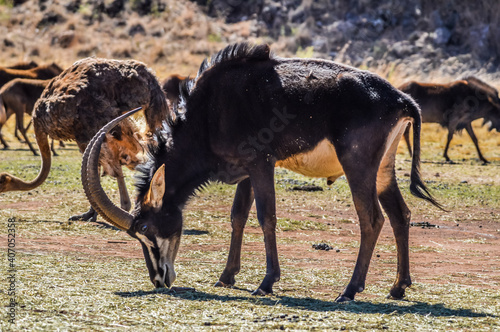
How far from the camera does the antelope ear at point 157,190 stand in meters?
7.55

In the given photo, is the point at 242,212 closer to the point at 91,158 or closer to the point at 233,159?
the point at 233,159

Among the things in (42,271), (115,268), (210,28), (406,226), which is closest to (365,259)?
(406,226)

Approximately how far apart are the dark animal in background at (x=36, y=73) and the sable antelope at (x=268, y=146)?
2086 cm

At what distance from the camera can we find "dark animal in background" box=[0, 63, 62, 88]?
27859mm

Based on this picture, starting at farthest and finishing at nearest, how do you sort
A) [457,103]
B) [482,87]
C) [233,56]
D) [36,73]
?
[36,73], [482,87], [457,103], [233,56]

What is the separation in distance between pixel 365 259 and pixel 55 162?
1448 cm

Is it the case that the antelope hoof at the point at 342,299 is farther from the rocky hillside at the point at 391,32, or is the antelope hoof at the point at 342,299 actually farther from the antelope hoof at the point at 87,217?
the rocky hillside at the point at 391,32

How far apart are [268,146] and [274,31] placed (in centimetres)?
4023

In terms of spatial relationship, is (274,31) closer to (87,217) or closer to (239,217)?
(87,217)

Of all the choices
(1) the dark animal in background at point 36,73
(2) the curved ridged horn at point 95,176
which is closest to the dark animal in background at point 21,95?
(1) the dark animal in background at point 36,73

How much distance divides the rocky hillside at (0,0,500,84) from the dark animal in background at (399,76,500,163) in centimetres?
1207

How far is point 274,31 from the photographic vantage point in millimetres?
47281

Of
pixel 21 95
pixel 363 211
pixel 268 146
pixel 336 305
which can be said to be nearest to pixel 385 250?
pixel 363 211

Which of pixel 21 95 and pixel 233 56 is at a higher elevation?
pixel 233 56
